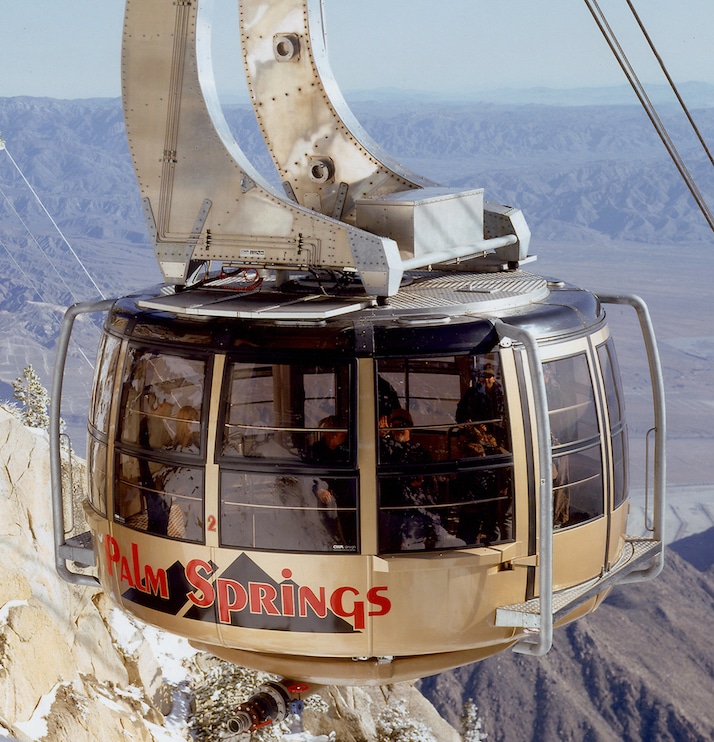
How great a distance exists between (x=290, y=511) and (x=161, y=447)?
46.8 inches

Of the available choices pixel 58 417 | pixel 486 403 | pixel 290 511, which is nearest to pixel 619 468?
pixel 486 403

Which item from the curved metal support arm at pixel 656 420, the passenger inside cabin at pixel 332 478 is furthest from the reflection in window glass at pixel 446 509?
the curved metal support arm at pixel 656 420

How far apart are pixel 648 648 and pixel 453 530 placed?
13944 cm

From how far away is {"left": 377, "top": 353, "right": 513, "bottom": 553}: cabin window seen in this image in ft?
29.4

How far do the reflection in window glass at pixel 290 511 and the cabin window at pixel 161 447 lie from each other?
12.0 inches

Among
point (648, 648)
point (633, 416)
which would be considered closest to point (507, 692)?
point (648, 648)

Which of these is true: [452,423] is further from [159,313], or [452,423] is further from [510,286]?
[159,313]

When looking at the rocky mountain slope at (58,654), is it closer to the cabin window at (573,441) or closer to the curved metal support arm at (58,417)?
the curved metal support arm at (58,417)

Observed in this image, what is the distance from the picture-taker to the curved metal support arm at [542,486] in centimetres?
877

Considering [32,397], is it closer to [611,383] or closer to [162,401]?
[162,401]

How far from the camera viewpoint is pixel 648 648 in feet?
464

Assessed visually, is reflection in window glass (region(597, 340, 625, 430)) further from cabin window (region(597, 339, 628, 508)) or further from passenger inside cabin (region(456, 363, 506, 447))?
passenger inside cabin (region(456, 363, 506, 447))

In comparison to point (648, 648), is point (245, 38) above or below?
above

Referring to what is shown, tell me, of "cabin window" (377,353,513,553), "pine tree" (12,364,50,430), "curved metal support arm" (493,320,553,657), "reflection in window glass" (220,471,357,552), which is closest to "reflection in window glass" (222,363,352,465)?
"reflection in window glass" (220,471,357,552)
